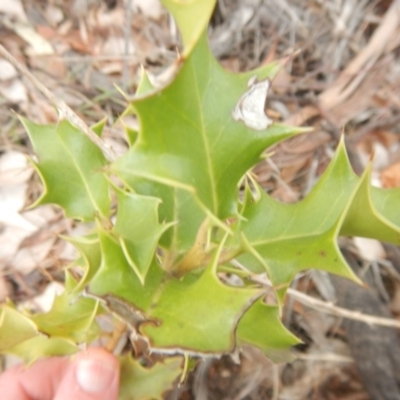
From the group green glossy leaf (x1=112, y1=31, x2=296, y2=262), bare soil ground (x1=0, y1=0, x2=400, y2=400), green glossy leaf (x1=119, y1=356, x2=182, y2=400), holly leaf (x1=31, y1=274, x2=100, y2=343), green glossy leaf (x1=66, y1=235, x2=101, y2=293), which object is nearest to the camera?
green glossy leaf (x1=112, y1=31, x2=296, y2=262)

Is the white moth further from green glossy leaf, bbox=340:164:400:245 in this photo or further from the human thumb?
the human thumb

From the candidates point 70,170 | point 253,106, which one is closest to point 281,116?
point 70,170

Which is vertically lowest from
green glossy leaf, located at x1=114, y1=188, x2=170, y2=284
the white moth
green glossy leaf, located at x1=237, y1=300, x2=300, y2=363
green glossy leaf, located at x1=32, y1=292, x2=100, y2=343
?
green glossy leaf, located at x1=32, y1=292, x2=100, y2=343

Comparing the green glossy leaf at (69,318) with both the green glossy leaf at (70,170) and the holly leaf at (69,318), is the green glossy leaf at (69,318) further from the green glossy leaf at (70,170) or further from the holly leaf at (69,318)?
the green glossy leaf at (70,170)

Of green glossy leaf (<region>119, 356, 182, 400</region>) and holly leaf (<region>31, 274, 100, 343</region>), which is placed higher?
holly leaf (<region>31, 274, 100, 343</region>)

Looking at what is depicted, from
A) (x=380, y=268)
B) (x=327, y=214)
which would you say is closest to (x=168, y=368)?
(x=327, y=214)

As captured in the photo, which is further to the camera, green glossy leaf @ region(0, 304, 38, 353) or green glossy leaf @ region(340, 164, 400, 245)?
green glossy leaf @ region(0, 304, 38, 353)

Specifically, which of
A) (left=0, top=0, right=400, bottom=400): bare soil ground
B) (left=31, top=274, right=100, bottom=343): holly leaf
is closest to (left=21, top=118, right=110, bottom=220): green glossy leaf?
(left=31, top=274, right=100, bottom=343): holly leaf

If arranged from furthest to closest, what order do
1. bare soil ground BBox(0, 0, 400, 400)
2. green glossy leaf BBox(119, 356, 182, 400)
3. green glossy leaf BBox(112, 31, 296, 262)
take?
bare soil ground BBox(0, 0, 400, 400) < green glossy leaf BBox(119, 356, 182, 400) < green glossy leaf BBox(112, 31, 296, 262)
